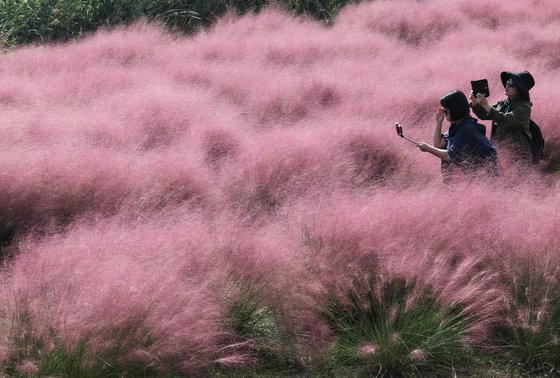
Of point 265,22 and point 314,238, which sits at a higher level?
point 314,238

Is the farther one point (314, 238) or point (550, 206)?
point (550, 206)

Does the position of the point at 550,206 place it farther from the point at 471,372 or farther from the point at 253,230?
the point at 253,230

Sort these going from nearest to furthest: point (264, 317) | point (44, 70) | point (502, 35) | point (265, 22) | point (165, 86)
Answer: point (264, 317) < point (165, 86) < point (44, 70) < point (502, 35) < point (265, 22)

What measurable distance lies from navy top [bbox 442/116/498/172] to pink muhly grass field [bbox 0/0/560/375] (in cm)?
24

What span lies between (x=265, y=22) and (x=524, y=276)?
8.55 metres

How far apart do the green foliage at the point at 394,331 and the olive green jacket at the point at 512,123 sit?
2.49m

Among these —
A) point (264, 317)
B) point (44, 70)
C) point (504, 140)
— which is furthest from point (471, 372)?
point (44, 70)

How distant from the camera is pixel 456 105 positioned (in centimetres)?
604

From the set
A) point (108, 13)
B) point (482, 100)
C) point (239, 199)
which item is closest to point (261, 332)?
point (239, 199)

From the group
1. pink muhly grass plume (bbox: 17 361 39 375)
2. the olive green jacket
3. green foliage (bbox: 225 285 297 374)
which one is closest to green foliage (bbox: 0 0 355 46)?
the olive green jacket

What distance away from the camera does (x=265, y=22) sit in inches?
490

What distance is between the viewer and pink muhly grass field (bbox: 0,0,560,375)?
4.22 meters

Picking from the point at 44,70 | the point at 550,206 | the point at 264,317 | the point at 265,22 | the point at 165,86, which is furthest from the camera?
the point at 265,22

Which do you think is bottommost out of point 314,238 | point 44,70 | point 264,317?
point 44,70
